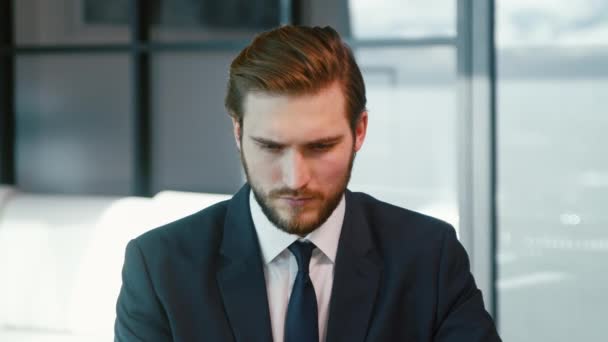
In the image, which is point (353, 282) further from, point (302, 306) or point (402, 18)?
point (402, 18)

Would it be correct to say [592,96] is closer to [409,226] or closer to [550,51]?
[550,51]

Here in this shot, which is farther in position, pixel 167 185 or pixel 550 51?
pixel 167 185

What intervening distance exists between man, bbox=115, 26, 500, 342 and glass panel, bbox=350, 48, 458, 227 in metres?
1.77

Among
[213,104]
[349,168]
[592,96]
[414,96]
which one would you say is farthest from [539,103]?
[349,168]

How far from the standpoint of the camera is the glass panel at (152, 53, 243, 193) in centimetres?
361

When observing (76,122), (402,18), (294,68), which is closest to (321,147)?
(294,68)

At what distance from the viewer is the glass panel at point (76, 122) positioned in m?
3.77

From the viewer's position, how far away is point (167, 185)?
3730mm

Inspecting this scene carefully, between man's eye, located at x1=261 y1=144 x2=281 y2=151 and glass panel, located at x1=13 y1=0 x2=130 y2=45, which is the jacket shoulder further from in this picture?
glass panel, located at x1=13 y1=0 x2=130 y2=45

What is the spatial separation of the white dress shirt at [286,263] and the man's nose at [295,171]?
168mm

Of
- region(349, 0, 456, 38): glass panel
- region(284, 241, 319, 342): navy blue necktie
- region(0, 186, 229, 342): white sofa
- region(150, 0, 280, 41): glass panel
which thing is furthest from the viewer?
region(150, 0, 280, 41): glass panel

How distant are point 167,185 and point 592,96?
1665mm

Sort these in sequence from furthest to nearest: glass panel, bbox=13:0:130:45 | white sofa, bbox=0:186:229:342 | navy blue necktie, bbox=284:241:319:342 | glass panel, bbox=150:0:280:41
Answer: glass panel, bbox=13:0:130:45 < glass panel, bbox=150:0:280:41 < white sofa, bbox=0:186:229:342 < navy blue necktie, bbox=284:241:319:342

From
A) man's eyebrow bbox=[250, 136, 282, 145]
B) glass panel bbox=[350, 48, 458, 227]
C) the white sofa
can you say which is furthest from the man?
glass panel bbox=[350, 48, 458, 227]
